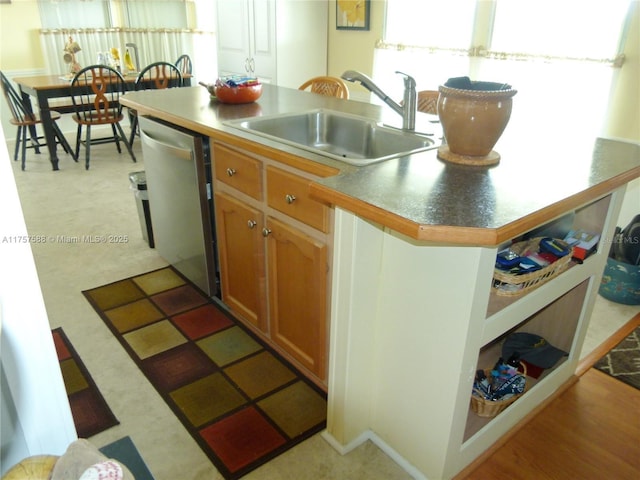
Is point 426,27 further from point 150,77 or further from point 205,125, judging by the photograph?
point 150,77

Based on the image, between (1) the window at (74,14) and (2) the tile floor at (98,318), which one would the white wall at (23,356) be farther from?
(1) the window at (74,14)

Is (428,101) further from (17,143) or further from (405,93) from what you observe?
(17,143)

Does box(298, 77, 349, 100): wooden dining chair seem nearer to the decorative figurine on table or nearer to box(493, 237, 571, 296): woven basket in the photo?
box(493, 237, 571, 296): woven basket

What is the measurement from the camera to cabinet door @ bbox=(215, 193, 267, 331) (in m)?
1.93

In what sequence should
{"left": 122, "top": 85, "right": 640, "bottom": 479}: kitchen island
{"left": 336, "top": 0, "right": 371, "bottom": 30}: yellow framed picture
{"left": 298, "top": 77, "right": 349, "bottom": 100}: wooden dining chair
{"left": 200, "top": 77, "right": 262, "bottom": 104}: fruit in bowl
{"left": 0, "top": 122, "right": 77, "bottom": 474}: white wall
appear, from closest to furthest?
{"left": 0, "top": 122, "right": 77, "bottom": 474}: white wall, {"left": 122, "top": 85, "right": 640, "bottom": 479}: kitchen island, {"left": 200, "top": 77, "right": 262, "bottom": 104}: fruit in bowl, {"left": 298, "top": 77, "right": 349, "bottom": 100}: wooden dining chair, {"left": 336, "top": 0, "right": 371, "bottom": 30}: yellow framed picture

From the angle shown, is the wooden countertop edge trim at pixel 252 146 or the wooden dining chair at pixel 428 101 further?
the wooden dining chair at pixel 428 101

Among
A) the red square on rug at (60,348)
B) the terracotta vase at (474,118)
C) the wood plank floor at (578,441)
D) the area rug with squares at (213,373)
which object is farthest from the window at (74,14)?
the wood plank floor at (578,441)

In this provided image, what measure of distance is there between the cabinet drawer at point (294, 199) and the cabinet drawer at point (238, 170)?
75mm

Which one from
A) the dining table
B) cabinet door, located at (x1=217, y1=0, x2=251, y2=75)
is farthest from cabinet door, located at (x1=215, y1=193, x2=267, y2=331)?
the dining table

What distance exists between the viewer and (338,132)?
2.25m

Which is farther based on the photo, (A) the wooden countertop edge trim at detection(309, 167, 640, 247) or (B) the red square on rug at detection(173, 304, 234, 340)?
(B) the red square on rug at detection(173, 304, 234, 340)

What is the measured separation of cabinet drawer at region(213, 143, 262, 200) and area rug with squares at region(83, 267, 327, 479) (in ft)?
2.19

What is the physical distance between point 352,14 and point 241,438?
3.42 metres

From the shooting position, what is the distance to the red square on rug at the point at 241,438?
1.58m
